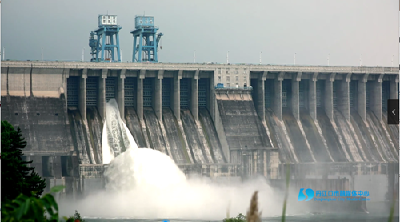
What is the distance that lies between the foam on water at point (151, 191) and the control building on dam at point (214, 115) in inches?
62.3

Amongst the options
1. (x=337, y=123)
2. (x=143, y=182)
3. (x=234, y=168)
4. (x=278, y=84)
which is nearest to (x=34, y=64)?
(x=143, y=182)

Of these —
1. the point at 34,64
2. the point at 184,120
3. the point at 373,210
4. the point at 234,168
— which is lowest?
the point at 373,210

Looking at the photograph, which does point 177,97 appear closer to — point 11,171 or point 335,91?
point 335,91

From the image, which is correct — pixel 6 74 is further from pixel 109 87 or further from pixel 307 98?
pixel 307 98

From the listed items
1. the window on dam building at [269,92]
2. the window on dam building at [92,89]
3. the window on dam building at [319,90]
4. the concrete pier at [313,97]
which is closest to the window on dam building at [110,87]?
the window on dam building at [92,89]

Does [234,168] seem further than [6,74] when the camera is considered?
Yes

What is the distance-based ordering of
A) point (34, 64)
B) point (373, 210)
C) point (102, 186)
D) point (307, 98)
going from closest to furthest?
point (102, 186) → point (34, 64) → point (373, 210) → point (307, 98)

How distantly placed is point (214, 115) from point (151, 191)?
60.7 feet

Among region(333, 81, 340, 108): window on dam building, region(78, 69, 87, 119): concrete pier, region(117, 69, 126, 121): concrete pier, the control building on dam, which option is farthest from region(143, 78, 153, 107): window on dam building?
region(333, 81, 340, 108): window on dam building

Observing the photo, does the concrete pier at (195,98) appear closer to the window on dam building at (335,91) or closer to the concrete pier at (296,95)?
the concrete pier at (296,95)

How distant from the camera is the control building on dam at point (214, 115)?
85.7 metres

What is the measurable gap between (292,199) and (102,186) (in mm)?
25100

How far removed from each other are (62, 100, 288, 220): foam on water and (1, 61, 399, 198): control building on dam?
5.20 ft

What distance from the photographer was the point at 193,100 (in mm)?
98312
